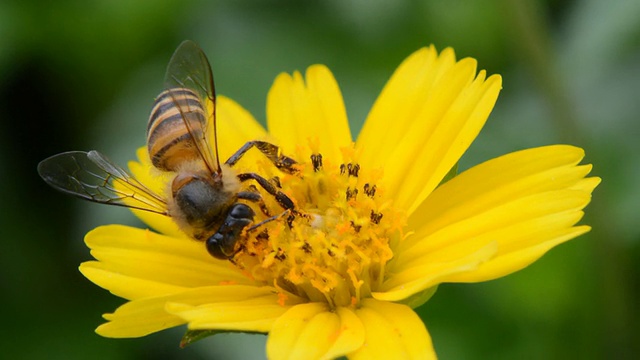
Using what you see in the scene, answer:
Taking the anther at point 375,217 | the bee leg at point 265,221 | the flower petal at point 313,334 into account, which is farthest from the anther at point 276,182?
the flower petal at point 313,334

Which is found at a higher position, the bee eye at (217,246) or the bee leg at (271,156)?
the bee leg at (271,156)

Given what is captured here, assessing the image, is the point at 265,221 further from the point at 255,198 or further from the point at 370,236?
the point at 370,236

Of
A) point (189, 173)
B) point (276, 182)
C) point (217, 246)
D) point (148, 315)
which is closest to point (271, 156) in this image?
point (276, 182)

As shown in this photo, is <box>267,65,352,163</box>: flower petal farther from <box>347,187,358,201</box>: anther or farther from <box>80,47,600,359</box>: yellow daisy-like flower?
<box>347,187,358,201</box>: anther

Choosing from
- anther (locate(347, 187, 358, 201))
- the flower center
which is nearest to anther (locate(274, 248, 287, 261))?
the flower center

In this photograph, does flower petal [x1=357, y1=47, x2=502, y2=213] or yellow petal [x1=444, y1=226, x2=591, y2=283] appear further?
flower petal [x1=357, y1=47, x2=502, y2=213]

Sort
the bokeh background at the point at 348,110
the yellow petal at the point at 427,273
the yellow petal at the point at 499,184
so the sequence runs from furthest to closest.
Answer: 1. the bokeh background at the point at 348,110
2. the yellow petal at the point at 499,184
3. the yellow petal at the point at 427,273

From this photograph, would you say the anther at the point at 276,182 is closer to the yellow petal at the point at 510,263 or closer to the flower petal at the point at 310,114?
the flower petal at the point at 310,114
